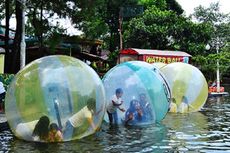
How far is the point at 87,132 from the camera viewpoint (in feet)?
33.9

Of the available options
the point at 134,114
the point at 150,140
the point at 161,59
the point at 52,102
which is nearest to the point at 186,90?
the point at 134,114

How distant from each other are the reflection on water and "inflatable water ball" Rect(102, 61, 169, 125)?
1.10 ft

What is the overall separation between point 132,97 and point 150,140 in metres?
2.22

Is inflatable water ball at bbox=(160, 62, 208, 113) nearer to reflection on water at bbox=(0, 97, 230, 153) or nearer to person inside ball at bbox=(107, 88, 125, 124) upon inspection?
reflection on water at bbox=(0, 97, 230, 153)

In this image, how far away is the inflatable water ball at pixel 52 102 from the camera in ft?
31.6

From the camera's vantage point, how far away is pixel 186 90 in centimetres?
1639

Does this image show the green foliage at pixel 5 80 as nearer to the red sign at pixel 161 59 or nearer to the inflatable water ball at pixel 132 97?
the inflatable water ball at pixel 132 97

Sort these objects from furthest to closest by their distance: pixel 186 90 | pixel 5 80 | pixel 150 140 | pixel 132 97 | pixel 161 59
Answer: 1. pixel 161 59
2. pixel 5 80
3. pixel 186 90
4. pixel 132 97
5. pixel 150 140

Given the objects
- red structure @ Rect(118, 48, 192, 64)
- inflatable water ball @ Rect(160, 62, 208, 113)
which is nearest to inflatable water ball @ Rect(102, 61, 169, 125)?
inflatable water ball @ Rect(160, 62, 208, 113)

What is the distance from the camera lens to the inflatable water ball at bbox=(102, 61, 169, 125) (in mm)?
12586

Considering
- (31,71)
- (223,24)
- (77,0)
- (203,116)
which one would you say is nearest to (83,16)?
(77,0)

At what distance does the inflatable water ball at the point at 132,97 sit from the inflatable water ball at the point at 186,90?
10.9 ft

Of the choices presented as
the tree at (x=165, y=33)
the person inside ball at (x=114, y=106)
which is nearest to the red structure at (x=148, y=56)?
the tree at (x=165, y=33)

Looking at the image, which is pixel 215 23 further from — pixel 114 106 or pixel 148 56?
pixel 114 106
